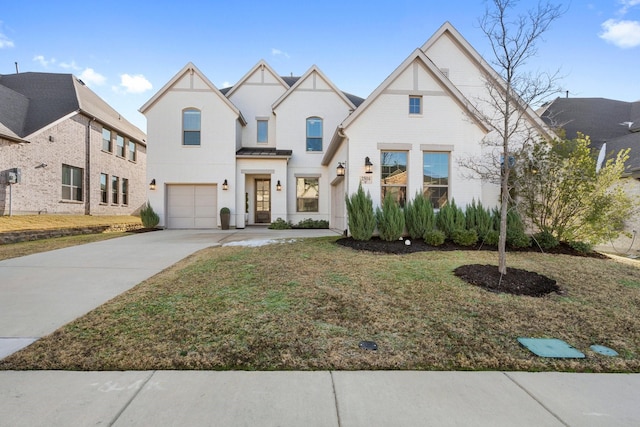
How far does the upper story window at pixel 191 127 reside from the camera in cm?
1467

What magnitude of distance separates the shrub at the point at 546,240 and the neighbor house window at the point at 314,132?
10.9 m

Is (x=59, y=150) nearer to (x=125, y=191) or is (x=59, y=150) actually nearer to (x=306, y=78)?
(x=125, y=191)

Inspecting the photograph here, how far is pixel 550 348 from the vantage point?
2.91 m

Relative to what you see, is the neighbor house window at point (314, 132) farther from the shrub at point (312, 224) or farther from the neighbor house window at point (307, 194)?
the shrub at point (312, 224)

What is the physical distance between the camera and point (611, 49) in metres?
10.1

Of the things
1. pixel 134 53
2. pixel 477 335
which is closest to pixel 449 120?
pixel 477 335

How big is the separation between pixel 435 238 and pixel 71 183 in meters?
18.3

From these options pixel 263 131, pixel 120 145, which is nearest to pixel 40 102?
pixel 120 145

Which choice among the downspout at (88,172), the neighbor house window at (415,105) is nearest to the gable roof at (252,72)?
the downspout at (88,172)

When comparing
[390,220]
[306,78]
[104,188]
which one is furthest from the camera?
[104,188]

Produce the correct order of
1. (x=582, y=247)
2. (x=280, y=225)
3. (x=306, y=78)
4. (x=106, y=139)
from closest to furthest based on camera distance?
→ (x=582, y=247)
(x=280, y=225)
(x=306, y=78)
(x=106, y=139)

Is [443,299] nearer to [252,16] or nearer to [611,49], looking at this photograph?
[611,49]

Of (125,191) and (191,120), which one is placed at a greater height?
(191,120)
